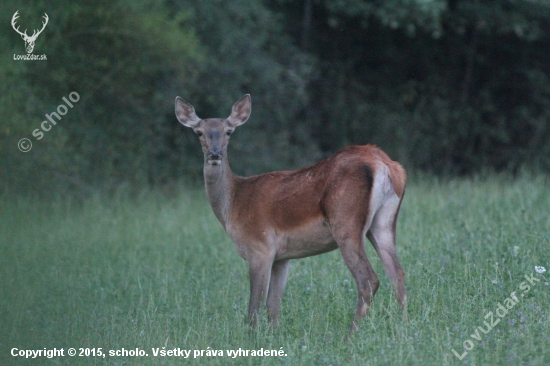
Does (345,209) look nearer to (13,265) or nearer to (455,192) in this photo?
(13,265)

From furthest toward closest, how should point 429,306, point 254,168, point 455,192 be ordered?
point 254,168, point 455,192, point 429,306

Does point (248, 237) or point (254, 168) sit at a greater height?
point (248, 237)

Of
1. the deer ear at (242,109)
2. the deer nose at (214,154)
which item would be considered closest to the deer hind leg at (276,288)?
the deer nose at (214,154)

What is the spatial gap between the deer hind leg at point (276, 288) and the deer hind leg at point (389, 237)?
993 millimetres

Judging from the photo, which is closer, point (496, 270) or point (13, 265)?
point (496, 270)

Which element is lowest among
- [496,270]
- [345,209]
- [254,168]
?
[254,168]

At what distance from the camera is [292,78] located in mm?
18609

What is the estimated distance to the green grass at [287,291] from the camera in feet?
19.7

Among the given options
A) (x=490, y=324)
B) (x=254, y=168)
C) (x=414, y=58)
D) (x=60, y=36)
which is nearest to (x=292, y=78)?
(x=254, y=168)

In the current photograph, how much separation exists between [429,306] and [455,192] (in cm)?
684
